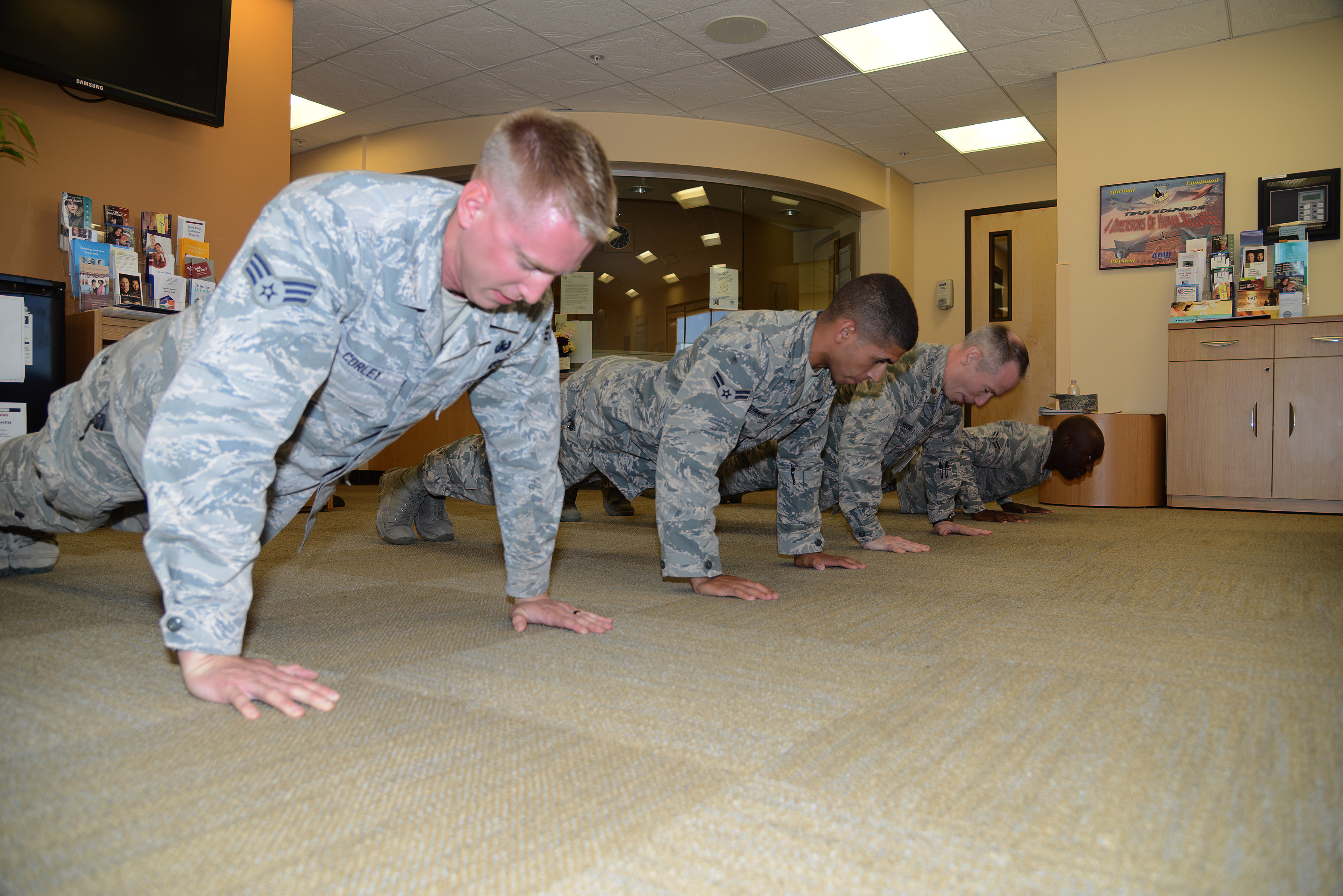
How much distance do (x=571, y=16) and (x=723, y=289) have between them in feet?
8.27

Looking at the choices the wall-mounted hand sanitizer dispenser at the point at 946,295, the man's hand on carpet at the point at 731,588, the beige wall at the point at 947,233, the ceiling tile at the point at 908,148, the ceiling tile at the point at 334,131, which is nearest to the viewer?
the man's hand on carpet at the point at 731,588

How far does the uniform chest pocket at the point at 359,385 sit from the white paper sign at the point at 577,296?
17.0 feet

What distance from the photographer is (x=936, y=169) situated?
6.95 metres

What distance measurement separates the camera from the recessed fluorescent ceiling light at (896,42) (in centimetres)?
452

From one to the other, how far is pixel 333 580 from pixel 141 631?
60 cm

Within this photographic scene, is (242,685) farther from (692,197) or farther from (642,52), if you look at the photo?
(692,197)

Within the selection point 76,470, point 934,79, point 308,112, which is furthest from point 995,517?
point 308,112

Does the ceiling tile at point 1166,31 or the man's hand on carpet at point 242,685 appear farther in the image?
the ceiling tile at point 1166,31

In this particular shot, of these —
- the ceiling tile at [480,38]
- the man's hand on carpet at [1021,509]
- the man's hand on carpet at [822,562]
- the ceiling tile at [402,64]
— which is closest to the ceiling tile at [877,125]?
the ceiling tile at [480,38]

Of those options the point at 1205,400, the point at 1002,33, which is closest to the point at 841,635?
the point at 1205,400

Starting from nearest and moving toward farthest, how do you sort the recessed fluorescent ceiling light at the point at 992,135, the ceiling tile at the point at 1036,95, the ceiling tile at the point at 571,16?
the ceiling tile at the point at 571,16
the ceiling tile at the point at 1036,95
the recessed fluorescent ceiling light at the point at 992,135

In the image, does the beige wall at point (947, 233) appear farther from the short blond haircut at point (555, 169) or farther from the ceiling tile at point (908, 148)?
the short blond haircut at point (555, 169)

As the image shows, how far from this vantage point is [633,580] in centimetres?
216

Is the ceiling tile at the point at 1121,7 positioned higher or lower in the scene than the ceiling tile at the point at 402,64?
lower
